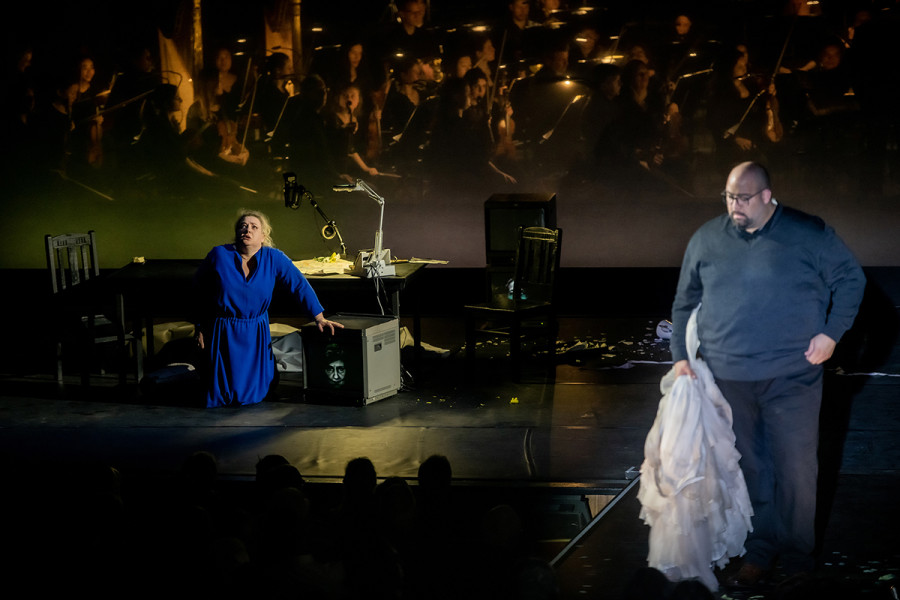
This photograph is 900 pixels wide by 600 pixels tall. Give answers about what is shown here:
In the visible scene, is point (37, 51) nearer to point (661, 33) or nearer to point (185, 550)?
point (661, 33)

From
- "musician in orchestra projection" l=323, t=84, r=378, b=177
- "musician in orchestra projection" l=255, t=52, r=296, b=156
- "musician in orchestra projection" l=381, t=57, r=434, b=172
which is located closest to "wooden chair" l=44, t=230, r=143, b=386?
"musician in orchestra projection" l=255, t=52, r=296, b=156

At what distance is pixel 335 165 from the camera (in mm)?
9516

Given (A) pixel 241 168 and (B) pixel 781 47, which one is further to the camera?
(A) pixel 241 168

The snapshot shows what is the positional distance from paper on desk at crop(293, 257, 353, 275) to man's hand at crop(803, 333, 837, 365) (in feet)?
11.9

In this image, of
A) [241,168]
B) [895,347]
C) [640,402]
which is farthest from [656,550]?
[241,168]

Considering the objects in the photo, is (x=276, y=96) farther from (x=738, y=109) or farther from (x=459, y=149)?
(x=738, y=109)

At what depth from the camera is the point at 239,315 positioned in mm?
5734

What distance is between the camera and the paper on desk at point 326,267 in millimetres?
6180

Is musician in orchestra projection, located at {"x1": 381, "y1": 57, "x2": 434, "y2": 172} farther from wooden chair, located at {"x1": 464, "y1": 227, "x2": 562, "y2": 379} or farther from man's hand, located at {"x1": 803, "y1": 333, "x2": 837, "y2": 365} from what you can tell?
man's hand, located at {"x1": 803, "y1": 333, "x2": 837, "y2": 365}

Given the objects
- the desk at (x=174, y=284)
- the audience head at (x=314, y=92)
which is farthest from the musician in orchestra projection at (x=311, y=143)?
the desk at (x=174, y=284)

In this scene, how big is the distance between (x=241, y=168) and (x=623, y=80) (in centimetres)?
383

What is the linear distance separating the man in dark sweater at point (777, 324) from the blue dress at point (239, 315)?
3.11 m

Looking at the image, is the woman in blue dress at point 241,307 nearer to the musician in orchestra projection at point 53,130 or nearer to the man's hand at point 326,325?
the man's hand at point 326,325

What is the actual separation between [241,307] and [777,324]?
3.47 m
